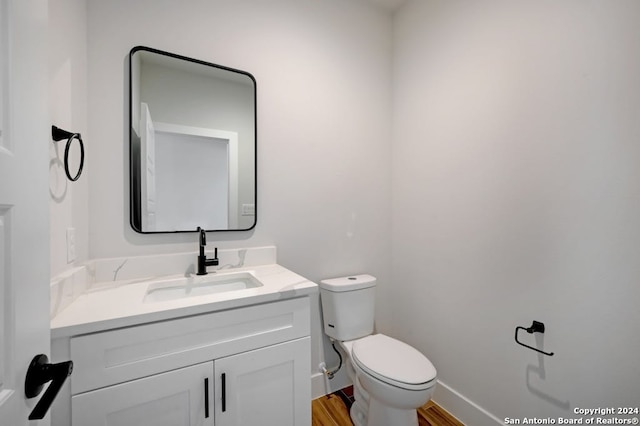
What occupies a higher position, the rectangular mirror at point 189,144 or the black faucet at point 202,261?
the rectangular mirror at point 189,144

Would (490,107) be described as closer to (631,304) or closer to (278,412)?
(631,304)

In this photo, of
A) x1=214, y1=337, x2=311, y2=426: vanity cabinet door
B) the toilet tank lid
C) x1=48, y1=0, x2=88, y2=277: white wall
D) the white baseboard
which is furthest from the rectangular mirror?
the white baseboard

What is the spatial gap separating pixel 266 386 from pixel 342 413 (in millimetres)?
817

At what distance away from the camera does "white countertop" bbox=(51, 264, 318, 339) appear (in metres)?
0.81

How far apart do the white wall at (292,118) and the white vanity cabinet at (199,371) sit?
1.83ft

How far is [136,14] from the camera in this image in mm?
1266

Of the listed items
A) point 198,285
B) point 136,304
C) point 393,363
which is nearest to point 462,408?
point 393,363

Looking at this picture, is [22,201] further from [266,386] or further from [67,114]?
[266,386]

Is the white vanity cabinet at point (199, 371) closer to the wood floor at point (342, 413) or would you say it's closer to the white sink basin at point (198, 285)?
the white sink basin at point (198, 285)

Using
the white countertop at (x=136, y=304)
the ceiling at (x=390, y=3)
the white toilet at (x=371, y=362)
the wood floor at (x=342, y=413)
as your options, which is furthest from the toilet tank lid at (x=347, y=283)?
the ceiling at (x=390, y=3)

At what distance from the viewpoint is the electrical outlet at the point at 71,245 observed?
1009 mm

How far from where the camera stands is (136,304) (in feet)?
3.11

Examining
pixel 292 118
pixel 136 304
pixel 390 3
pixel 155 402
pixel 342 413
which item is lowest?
pixel 342 413

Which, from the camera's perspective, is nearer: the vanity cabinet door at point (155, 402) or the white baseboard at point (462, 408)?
the vanity cabinet door at point (155, 402)
